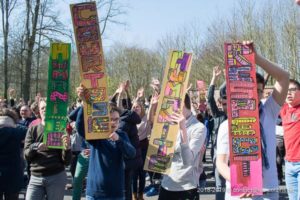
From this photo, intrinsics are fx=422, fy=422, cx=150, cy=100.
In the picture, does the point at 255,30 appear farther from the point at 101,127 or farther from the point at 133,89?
the point at 101,127

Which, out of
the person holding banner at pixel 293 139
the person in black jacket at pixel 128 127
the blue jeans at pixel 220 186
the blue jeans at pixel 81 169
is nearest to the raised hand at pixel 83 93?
the person in black jacket at pixel 128 127

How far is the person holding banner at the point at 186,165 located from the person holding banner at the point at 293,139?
1.58m

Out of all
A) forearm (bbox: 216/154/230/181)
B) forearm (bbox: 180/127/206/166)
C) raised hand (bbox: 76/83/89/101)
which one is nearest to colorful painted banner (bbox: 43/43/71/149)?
raised hand (bbox: 76/83/89/101)

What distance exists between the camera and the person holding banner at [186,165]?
431 cm

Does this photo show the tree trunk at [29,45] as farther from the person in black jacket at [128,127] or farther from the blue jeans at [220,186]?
the blue jeans at [220,186]

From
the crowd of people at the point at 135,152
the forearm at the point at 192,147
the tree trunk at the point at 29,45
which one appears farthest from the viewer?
the tree trunk at the point at 29,45

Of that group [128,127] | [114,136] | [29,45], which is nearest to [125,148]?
[114,136]

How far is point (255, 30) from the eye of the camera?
91.1 ft

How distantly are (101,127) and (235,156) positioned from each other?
1705 mm

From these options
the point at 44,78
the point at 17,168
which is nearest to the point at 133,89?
the point at 44,78

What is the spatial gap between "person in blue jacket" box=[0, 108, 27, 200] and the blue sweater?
153cm

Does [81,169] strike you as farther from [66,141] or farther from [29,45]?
[29,45]

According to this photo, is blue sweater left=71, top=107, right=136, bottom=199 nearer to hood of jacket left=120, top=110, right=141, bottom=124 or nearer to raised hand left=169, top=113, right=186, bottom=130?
raised hand left=169, top=113, right=186, bottom=130

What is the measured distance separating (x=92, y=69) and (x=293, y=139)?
109 inches
